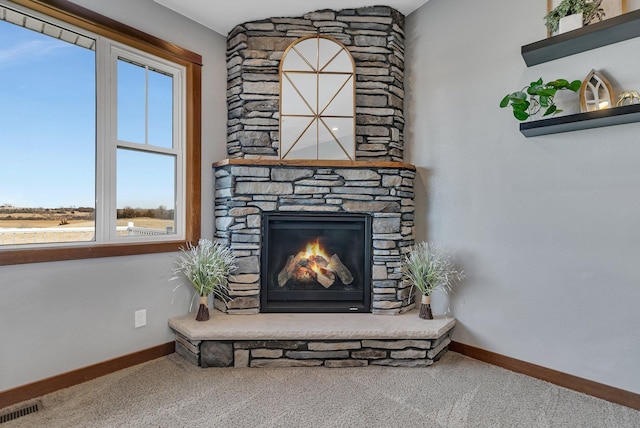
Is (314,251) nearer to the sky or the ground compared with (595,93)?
nearer to the ground

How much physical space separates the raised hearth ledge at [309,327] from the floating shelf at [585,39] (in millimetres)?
1931

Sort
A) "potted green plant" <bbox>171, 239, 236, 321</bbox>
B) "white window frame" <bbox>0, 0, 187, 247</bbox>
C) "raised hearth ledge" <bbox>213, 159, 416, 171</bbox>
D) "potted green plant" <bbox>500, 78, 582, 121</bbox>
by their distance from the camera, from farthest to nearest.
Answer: "raised hearth ledge" <bbox>213, 159, 416, 171</bbox> → "potted green plant" <bbox>171, 239, 236, 321</bbox> → "white window frame" <bbox>0, 0, 187, 247</bbox> → "potted green plant" <bbox>500, 78, 582, 121</bbox>

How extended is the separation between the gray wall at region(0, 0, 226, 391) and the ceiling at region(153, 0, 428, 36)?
0.33 feet

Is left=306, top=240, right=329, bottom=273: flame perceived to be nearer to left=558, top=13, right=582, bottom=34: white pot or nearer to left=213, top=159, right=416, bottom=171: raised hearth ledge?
left=213, top=159, right=416, bottom=171: raised hearth ledge

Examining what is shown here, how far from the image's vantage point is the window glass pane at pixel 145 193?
253cm

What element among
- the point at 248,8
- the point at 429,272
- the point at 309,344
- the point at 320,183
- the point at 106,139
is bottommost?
the point at 309,344

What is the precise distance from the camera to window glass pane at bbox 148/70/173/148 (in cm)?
269

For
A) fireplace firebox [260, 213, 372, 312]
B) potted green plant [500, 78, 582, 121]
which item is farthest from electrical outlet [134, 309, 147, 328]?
potted green plant [500, 78, 582, 121]

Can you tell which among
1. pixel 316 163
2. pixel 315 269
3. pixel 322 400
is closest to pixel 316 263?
pixel 315 269

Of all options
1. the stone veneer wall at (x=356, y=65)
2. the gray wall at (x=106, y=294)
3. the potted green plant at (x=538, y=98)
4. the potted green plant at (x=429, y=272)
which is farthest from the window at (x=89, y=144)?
the potted green plant at (x=538, y=98)

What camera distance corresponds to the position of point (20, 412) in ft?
6.14

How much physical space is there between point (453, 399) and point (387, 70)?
96.1 inches

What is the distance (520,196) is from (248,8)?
247 cm

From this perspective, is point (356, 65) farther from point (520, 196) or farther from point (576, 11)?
point (520, 196)
